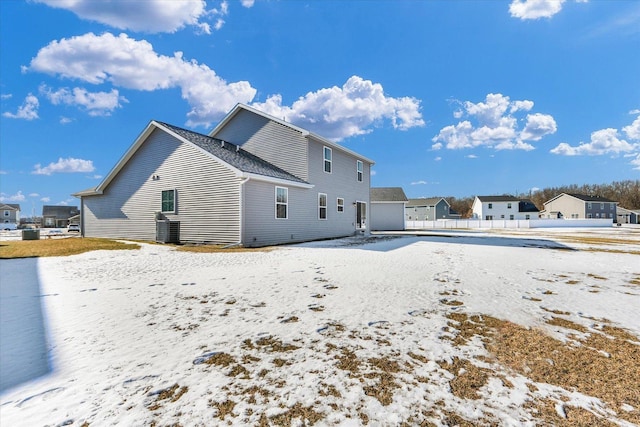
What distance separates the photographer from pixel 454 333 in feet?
12.0

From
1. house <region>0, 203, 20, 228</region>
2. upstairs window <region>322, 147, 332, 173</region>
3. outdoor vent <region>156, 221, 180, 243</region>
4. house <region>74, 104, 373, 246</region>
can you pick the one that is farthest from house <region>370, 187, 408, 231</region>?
house <region>0, 203, 20, 228</region>

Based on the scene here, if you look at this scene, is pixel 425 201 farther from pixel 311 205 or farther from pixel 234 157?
pixel 234 157

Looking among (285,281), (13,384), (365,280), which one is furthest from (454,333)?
(13,384)

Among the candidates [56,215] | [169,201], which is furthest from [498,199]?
[56,215]

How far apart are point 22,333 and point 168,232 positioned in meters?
10.8

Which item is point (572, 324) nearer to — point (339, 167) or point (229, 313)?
point (229, 313)

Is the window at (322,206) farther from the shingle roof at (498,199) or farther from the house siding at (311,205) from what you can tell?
the shingle roof at (498,199)

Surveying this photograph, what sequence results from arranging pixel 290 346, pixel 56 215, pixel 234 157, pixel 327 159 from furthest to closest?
pixel 56 215 → pixel 327 159 → pixel 234 157 → pixel 290 346

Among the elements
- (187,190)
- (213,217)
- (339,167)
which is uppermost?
(339,167)

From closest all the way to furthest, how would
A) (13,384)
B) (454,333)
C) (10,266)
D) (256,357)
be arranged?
1. (13,384)
2. (256,357)
3. (454,333)
4. (10,266)

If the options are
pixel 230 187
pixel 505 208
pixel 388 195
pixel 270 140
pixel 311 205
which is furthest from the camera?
pixel 505 208

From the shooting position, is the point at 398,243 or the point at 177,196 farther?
the point at 398,243

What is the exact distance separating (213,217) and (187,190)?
2.05 metres

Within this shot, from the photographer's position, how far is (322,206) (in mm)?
17391
